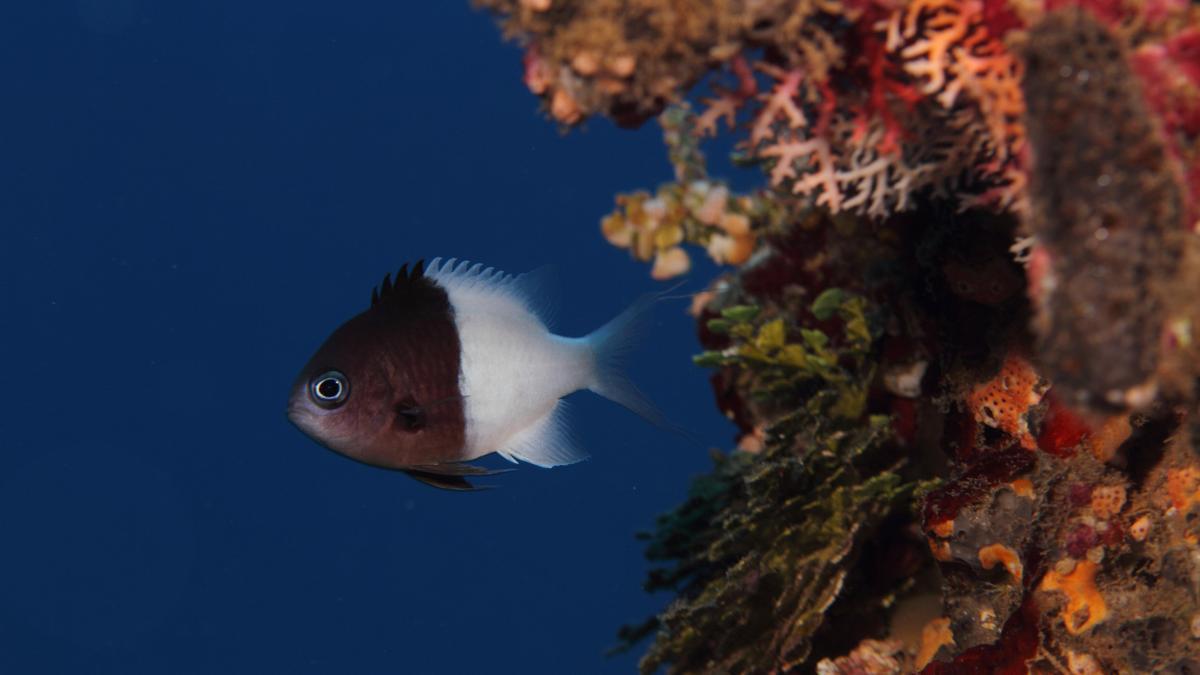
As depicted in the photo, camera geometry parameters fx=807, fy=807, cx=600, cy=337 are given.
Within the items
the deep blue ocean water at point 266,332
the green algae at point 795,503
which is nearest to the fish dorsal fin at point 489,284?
the green algae at point 795,503

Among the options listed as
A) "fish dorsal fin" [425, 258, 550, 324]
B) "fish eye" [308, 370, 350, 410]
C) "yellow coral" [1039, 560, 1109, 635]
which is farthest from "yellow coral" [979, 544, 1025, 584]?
"fish eye" [308, 370, 350, 410]

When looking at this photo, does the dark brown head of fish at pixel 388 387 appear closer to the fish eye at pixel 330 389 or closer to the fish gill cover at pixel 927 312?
the fish eye at pixel 330 389

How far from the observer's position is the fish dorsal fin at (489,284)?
3.14m

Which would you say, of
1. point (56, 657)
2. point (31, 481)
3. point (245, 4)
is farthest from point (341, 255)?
point (56, 657)

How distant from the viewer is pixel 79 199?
1907 inches

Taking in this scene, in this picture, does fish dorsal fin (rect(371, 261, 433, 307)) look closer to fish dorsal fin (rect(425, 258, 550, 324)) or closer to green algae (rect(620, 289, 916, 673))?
fish dorsal fin (rect(425, 258, 550, 324))

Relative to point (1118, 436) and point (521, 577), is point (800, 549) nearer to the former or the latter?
point (1118, 436)

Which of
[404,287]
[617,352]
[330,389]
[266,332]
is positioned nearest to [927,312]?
[617,352]

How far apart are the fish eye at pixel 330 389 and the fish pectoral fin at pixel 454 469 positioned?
0.36 m

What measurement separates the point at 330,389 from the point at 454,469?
55cm

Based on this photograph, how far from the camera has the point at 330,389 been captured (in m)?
2.99

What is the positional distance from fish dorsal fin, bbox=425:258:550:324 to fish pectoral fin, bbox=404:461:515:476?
0.63 m

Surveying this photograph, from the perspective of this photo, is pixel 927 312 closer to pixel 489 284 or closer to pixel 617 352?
pixel 617 352

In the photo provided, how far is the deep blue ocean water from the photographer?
42312 millimetres
